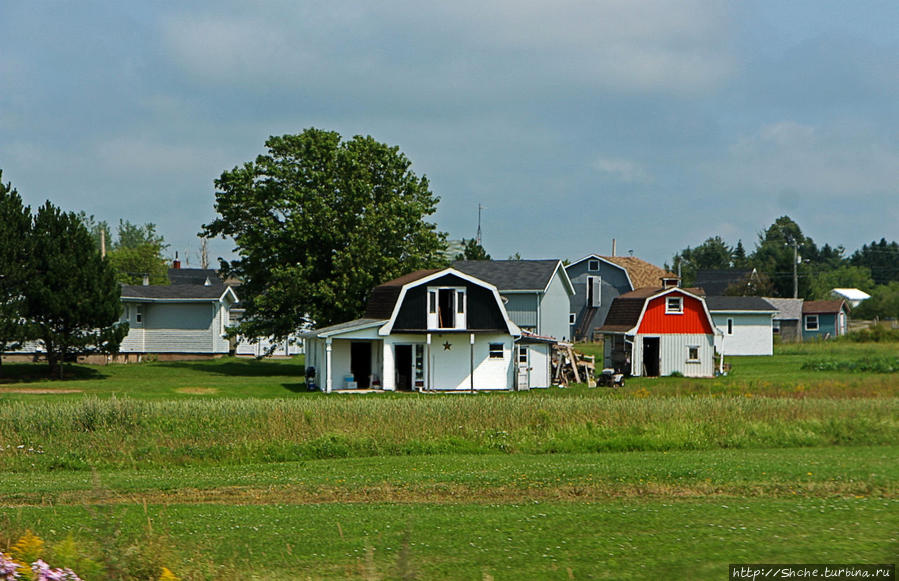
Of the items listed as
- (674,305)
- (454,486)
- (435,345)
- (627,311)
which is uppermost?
(674,305)

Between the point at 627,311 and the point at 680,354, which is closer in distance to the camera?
the point at 680,354

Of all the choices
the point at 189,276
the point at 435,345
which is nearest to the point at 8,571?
the point at 435,345

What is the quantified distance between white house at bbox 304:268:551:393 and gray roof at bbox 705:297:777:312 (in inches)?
952

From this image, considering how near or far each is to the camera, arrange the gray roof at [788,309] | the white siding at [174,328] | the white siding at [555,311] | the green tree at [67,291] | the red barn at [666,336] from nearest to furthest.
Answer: the green tree at [67,291], the red barn at [666,336], the white siding at [174,328], the white siding at [555,311], the gray roof at [788,309]

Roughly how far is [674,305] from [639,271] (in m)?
32.2

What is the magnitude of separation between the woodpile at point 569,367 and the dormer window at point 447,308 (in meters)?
Answer: 5.80

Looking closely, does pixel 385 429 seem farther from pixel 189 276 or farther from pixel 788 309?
pixel 189 276

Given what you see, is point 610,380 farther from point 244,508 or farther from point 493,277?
point 244,508

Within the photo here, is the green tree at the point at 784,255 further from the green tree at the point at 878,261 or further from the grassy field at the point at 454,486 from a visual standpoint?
the grassy field at the point at 454,486

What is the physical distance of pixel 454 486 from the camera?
1655 centimetres

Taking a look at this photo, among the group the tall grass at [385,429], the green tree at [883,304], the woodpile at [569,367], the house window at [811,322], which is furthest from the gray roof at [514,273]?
the tall grass at [385,429]

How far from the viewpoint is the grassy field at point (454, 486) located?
10.3m

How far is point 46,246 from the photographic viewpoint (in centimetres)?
4722

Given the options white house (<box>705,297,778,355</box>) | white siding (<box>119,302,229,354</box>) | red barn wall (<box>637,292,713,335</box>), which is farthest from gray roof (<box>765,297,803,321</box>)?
white siding (<box>119,302,229,354</box>)
